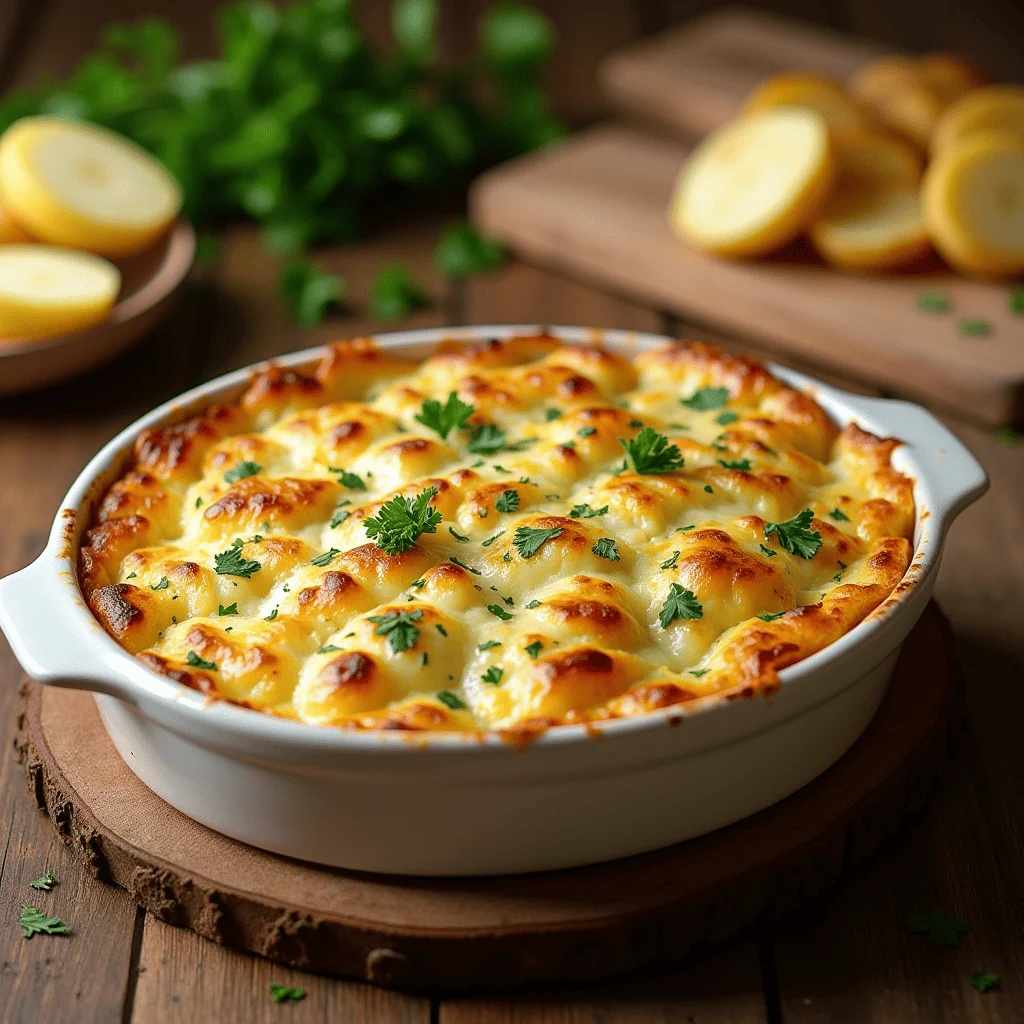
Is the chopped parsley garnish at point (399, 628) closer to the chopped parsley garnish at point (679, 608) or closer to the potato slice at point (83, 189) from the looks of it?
the chopped parsley garnish at point (679, 608)

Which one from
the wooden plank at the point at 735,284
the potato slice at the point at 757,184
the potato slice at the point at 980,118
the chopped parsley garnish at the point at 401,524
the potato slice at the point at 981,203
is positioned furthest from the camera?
the potato slice at the point at 980,118

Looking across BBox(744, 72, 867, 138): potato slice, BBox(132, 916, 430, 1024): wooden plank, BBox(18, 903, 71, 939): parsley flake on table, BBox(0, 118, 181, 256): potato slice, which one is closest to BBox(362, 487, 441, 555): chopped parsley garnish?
BBox(132, 916, 430, 1024): wooden plank

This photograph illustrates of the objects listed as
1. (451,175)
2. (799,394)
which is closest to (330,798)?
(799,394)

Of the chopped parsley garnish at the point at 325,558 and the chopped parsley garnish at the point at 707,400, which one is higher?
the chopped parsley garnish at the point at 325,558

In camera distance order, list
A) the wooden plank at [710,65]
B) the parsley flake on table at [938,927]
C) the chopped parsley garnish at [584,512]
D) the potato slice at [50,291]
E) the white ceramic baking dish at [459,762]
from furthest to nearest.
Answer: the wooden plank at [710,65], the potato slice at [50,291], the chopped parsley garnish at [584,512], the parsley flake on table at [938,927], the white ceramic baking dish at [459,762]

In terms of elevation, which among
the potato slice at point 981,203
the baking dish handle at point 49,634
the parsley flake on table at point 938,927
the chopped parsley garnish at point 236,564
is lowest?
the parsley flake on table at point 938,927

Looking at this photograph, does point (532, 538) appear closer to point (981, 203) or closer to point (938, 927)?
point (938, 927)

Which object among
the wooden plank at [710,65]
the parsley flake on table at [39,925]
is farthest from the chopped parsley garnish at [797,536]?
the wooden plank at [710,65]

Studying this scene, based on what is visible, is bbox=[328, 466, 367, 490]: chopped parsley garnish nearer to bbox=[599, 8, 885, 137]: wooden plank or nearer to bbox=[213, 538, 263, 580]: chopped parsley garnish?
bbox=[213, 538, 263, 580]: chopped parsley garnish
